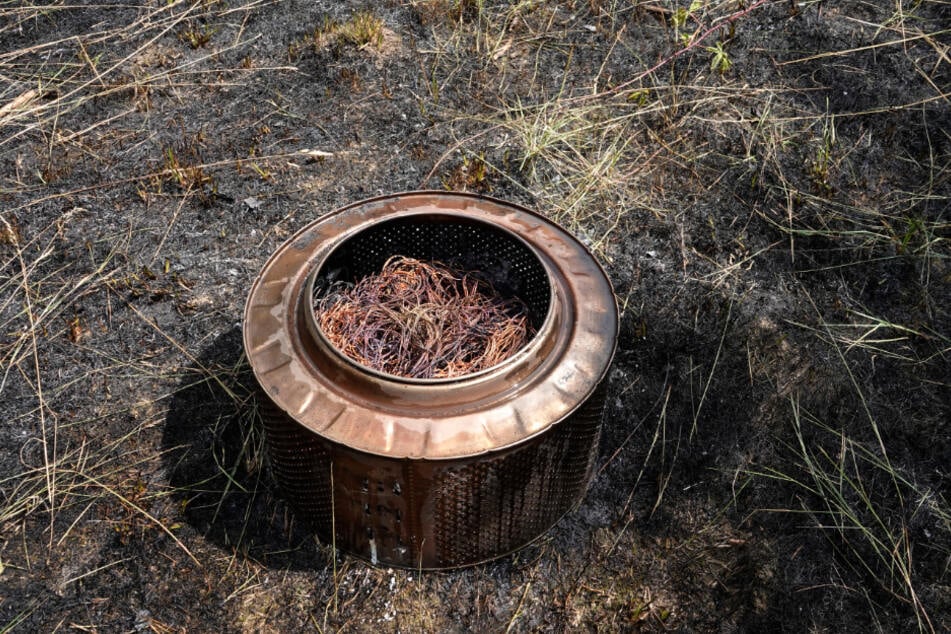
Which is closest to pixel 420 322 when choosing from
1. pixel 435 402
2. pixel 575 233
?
pixel 435 402

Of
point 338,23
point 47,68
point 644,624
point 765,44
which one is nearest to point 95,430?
point 644,624

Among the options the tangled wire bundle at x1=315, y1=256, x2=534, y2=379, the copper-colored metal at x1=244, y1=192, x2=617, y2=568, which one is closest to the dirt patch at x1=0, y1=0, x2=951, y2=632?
the copper-colored metal at x1=244, y1=192, x2=617, y2=568

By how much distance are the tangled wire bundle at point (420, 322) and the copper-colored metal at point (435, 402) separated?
87 mm

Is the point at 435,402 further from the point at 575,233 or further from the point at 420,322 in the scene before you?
the point at 575,233

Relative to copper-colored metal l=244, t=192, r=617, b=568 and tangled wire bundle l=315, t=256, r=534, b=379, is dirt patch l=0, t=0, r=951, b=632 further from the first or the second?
tangled wire bundle l=315, t=256, r=534, b=379

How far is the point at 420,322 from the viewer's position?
3395 mm

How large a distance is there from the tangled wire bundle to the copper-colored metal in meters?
0.09

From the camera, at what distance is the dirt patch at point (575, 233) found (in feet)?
10.4

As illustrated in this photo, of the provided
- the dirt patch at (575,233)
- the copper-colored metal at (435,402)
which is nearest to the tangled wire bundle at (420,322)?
the copper-colored metal at (435,402)

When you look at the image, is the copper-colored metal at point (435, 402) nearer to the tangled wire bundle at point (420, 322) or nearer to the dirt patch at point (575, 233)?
the tangled wire bundle at point (420, 322)

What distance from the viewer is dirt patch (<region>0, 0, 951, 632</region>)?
3182mm

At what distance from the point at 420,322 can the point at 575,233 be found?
4.15 feet

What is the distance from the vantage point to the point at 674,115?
15.7 feet

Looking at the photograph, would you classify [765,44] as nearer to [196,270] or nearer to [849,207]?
[849,207]
